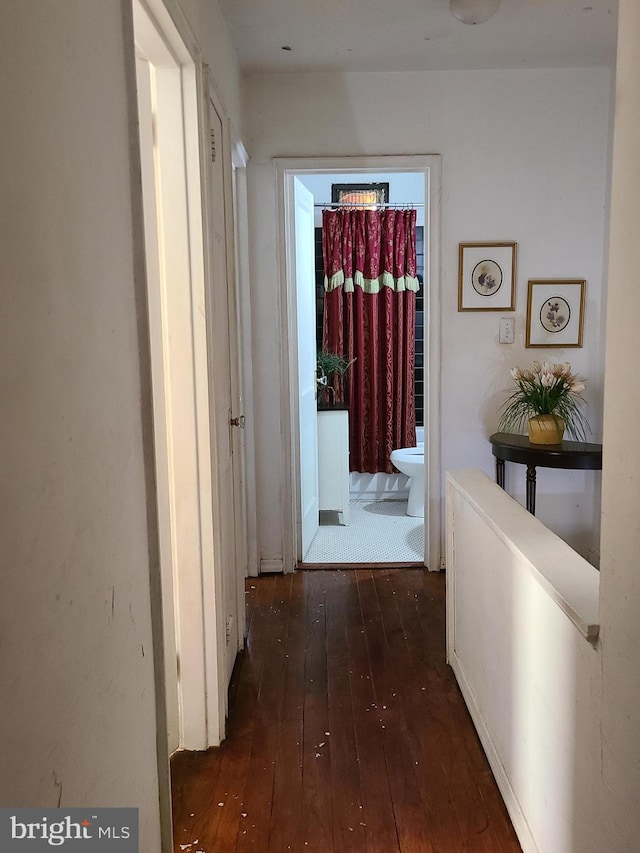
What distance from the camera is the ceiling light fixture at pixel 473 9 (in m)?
2.59

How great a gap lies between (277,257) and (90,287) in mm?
2679

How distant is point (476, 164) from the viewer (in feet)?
11.6

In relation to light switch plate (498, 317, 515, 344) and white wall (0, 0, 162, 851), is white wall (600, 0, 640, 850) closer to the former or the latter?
white wall (0, 0, 162, 851)

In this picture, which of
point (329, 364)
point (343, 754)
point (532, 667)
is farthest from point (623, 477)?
point (329, 364)

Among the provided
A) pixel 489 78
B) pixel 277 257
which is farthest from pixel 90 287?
pixel 489 78

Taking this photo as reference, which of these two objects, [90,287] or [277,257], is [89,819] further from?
[277,257]

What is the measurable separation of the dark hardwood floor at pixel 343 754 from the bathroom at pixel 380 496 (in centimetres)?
84

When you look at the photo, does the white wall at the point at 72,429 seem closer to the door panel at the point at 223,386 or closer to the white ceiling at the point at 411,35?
the door panel at the point at 223,386

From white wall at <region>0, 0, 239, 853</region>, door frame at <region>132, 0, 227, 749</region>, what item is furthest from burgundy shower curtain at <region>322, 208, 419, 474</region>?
white wall at <region>0, 0, 239, 853</region>

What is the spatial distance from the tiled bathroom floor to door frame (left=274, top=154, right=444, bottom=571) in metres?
0.27

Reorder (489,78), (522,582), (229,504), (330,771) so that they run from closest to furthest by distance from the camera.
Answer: (522,582)
(330,771)
(229,504)
(489,78)

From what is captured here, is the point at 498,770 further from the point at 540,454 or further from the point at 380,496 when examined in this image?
the point at 380,496

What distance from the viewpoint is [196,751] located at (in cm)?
223

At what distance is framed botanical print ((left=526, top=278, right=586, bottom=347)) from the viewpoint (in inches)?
142
